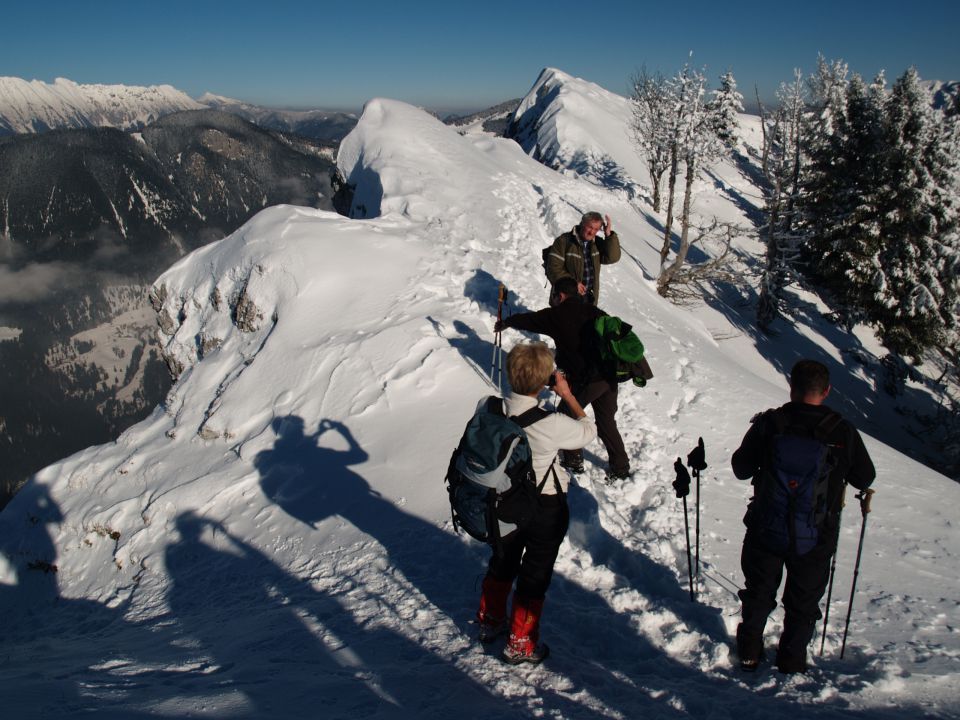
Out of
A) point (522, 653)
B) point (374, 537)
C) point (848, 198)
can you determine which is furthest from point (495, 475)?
point (848, 198)

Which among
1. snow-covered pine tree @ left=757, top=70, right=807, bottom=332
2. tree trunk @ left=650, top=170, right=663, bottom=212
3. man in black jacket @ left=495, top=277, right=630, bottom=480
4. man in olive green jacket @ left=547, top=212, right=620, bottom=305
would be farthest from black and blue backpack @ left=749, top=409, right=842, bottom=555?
tree trunk @ left=650, top=170, right=663, bottom=212

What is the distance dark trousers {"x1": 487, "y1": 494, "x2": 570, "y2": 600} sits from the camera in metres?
3.58

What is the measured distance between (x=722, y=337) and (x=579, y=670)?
18169mm

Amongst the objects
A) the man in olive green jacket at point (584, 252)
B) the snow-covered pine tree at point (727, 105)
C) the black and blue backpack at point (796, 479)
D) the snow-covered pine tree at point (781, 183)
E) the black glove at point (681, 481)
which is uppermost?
the snow-covered pine tree at point (727, 105)

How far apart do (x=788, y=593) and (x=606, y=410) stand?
8.36 feet

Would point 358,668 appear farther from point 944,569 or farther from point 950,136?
point 950,136

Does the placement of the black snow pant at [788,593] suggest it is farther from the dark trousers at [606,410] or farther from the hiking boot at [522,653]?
the dark trousers at [606,410]

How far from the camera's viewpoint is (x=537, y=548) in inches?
144

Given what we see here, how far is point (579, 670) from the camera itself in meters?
3.89

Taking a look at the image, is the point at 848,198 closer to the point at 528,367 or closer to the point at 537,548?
the point at 528,367

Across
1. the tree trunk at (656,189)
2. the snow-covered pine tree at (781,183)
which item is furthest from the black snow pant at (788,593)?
the tree trunk at (656,189)

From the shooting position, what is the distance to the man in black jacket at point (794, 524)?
3402 millimetres

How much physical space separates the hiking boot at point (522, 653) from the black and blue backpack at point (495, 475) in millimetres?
884

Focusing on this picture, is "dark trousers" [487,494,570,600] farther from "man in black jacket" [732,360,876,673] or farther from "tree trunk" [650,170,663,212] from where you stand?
"tree trunk" [650,170,663,212]
